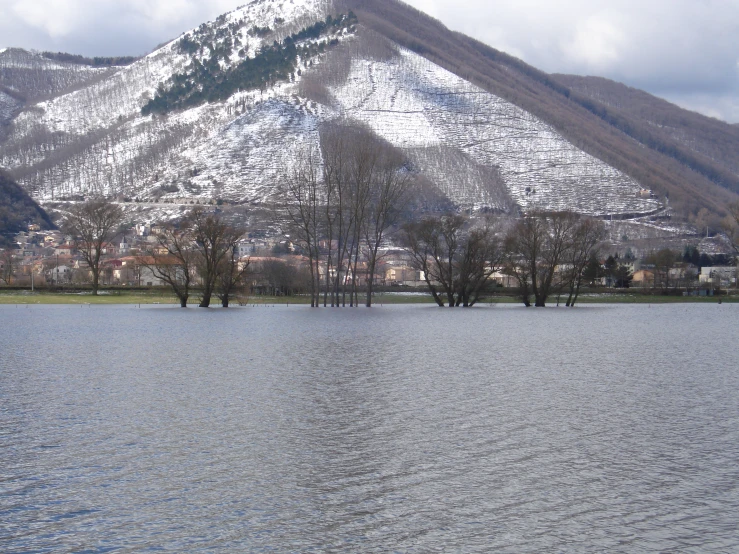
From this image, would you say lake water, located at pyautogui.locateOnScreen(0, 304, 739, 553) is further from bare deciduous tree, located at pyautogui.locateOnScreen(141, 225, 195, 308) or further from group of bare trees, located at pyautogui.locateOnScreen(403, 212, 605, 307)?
group of bare trees, located at pyautogui.locateOnScreen(403, 212, 605, 307)

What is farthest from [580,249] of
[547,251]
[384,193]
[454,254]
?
[384,193]

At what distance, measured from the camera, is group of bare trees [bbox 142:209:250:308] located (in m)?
84.5

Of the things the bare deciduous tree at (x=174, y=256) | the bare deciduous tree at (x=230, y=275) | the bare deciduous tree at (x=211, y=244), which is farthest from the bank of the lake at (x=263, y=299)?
the bare deciduous tree at (x=211, y=244)

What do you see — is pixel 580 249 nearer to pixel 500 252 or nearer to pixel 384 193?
pixel 500 252

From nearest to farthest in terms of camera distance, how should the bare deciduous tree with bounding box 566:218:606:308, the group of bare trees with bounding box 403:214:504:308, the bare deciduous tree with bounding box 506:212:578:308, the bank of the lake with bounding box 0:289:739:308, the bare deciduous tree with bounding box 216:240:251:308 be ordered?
the bare deciduous tree with bounding box 216:240:251:308, the group of bare trees with bounding box 403:214:504:308, the bare deciduous tree with bounding box 506:212:578:308, the bare deciduous tree with bounding box 566:218:606:308, the bank of the lake with bounding box 0:289:739:308

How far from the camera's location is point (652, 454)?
Answer: 18625mm

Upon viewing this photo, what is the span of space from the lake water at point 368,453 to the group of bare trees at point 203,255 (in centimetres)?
4685

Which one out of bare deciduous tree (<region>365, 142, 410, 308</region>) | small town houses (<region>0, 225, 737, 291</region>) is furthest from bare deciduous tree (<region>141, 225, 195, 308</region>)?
small town houses (<region>0, 225, 737, 291</region>)

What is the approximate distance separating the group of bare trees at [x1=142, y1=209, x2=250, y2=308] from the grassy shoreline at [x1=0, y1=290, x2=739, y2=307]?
24.6 feet

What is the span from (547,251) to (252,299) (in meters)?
36.3

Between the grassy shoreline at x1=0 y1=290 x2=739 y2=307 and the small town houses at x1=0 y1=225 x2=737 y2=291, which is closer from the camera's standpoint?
the grassy shoreline at x1=0 y1=290 x2=739 y2=307

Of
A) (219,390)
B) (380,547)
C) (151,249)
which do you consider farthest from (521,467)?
(151,249)

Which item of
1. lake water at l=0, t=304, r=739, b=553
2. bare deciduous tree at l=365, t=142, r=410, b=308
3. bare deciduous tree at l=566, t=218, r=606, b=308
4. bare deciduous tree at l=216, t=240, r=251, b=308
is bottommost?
lake water at l=0, t=304, r=739, b=553

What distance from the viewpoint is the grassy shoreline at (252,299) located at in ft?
321
